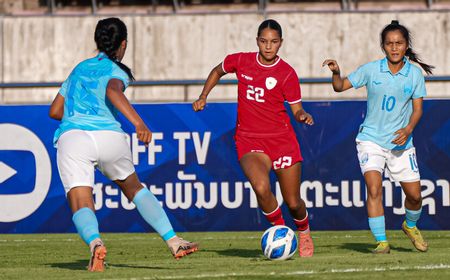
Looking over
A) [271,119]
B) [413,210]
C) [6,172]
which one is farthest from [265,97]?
[6,172]

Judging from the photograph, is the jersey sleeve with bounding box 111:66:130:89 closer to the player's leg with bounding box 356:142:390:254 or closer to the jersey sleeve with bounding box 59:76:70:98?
the jersey sleeve with bounding box 59:76:70:98

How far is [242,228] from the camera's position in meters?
13.7

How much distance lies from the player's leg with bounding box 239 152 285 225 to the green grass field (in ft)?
1.45

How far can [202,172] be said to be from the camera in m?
13.7

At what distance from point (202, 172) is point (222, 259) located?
4.18 metres

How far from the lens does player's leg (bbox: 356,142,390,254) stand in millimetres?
9812

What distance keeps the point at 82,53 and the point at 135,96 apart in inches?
76.0

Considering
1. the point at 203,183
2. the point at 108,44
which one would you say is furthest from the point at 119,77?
the point at 203,183

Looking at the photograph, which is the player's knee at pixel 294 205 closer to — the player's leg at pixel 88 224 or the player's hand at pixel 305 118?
the player's hand at pixel 305 118

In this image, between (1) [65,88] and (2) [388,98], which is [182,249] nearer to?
(1) [65,88]

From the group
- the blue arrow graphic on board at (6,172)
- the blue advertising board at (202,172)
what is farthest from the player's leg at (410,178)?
the blue arrow graphic on board at (6,172)

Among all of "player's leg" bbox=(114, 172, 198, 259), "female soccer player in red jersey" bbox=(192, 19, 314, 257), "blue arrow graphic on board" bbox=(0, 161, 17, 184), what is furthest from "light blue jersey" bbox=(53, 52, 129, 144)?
"blue arrow graphic on board" bbox=(0, 161, 17, 184)

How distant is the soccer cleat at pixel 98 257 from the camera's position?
805 cm

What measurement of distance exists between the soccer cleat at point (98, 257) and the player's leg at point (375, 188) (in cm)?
276
